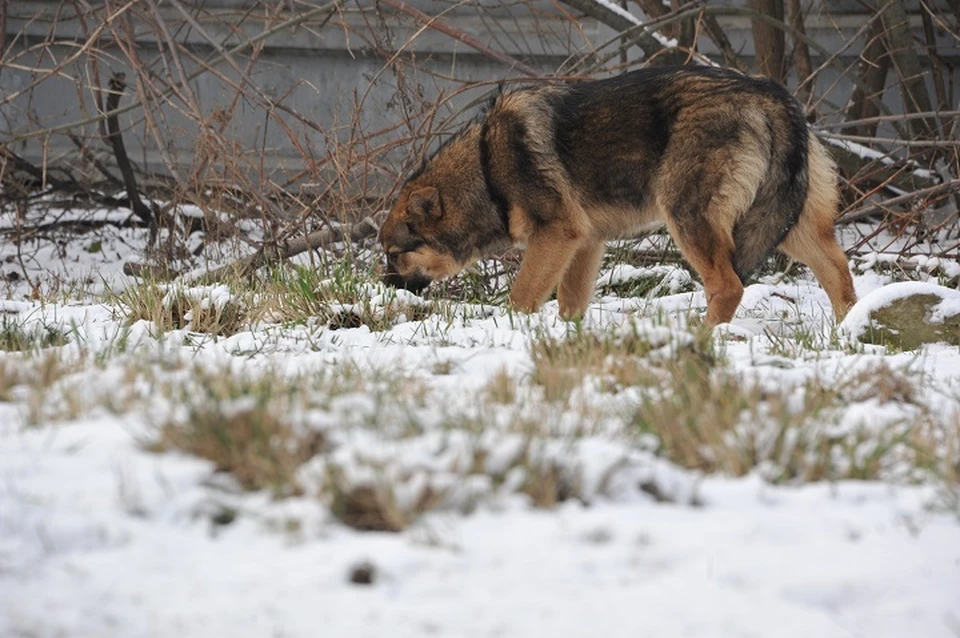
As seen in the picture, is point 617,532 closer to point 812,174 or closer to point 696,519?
point 696,519

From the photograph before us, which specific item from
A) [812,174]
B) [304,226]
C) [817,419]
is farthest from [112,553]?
[304,226]

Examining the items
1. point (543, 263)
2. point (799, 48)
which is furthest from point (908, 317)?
point (799, 48)

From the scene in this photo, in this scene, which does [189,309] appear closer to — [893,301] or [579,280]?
[579,280]

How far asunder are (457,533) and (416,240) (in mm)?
3981

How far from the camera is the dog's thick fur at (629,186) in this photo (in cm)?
555

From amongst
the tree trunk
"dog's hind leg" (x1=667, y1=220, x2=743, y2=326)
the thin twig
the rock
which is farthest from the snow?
the thin twig

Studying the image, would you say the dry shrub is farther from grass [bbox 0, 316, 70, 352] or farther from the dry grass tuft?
the dry grass tuft

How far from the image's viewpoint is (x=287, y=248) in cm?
732

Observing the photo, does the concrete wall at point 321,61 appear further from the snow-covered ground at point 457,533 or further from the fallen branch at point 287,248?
the snow-covered ground at point 457,533

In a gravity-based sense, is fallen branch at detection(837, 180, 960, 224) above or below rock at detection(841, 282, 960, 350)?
above

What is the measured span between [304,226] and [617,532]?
493 cm

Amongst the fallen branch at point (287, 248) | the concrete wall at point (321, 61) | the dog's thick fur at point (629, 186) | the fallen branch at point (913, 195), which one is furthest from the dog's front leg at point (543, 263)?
the concrete wall at point (321, 61)

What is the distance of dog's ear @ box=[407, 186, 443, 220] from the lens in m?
6.25

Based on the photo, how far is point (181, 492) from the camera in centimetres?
264
